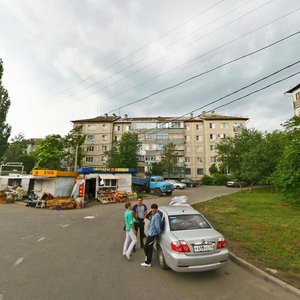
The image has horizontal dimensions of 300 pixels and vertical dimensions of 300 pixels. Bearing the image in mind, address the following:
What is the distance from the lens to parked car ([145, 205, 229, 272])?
5056 millimetres

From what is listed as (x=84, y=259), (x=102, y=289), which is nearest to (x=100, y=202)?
(x=84, y=259)

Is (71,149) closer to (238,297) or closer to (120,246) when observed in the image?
(120,246)

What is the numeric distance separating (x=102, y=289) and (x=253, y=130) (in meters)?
35.1

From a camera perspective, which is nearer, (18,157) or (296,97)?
(296,97)

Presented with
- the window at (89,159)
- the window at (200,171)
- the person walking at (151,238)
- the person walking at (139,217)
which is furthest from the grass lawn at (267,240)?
the window at (89,159)

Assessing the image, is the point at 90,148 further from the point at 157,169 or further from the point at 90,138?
the point at 157,169

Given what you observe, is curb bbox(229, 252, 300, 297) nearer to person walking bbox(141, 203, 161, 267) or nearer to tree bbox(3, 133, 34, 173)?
person walking bbox(141, 203, 161, 267)

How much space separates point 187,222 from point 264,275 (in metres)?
2.17

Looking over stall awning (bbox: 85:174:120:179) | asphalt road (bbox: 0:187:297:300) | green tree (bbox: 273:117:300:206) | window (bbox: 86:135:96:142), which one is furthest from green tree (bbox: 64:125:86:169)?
asphalt road (bbox: 0:187:297:300)

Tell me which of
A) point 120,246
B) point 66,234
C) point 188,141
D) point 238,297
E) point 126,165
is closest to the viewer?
point 238,297

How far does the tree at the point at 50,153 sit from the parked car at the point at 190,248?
1500 inches

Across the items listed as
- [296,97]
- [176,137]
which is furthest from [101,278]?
[176,137]

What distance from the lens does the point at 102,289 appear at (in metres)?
4.68

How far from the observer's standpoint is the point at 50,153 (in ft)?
131
